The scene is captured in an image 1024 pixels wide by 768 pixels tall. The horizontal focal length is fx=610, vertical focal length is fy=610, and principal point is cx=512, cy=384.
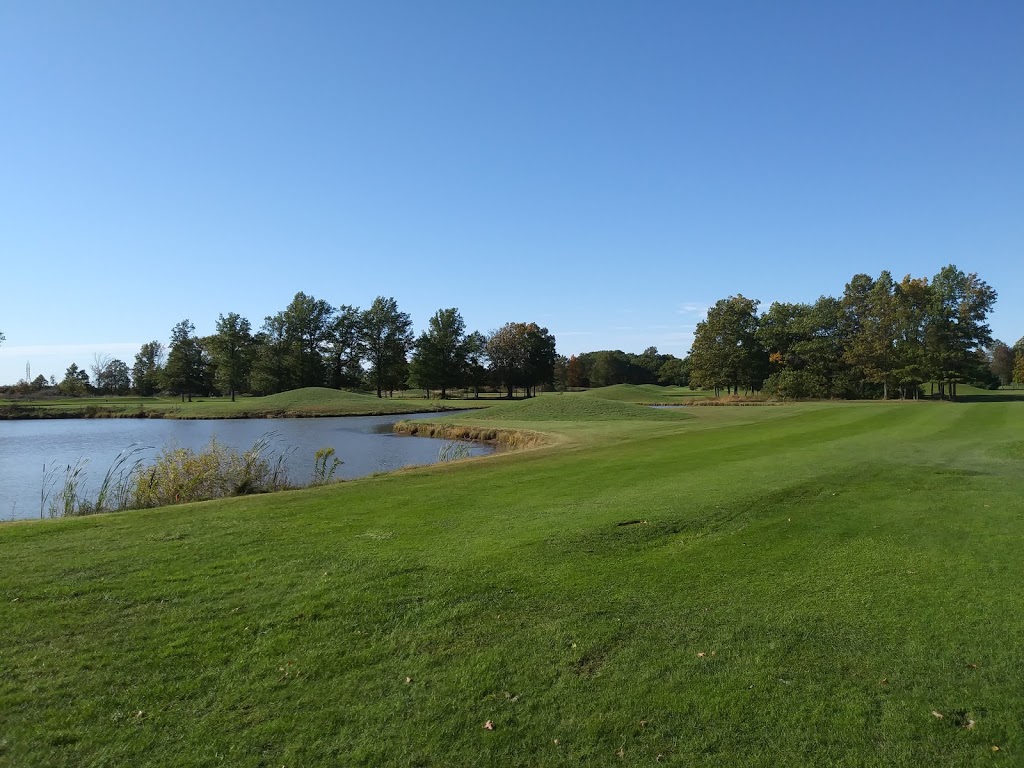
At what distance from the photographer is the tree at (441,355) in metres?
83.2

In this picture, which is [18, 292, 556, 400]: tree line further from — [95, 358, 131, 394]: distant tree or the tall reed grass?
the tall reed grass

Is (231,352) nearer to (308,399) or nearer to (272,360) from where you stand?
(272,360)

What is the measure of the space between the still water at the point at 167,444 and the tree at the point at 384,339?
132 ft

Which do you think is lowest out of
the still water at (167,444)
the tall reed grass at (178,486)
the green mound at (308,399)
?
the still water at (167,444)

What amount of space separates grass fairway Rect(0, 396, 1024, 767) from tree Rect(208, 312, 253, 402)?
84125 millimetres

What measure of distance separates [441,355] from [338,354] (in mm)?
20166

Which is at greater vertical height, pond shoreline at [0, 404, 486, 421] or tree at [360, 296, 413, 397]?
tree at [360, 296, 413, 397]

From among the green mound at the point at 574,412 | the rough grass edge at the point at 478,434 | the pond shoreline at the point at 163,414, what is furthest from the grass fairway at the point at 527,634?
the pond shoreline at the point at 163,414

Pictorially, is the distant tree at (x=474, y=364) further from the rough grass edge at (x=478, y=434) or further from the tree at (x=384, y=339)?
the rough grass edge at (x=478, y=434)

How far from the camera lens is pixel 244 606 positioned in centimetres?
600

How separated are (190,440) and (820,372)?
62.7 meters

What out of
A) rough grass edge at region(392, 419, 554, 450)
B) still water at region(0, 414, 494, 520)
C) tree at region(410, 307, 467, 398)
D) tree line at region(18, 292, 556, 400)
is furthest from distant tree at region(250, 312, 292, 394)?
rough grass edge at region(392, 419, 554, 450)

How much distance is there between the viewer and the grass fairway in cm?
391

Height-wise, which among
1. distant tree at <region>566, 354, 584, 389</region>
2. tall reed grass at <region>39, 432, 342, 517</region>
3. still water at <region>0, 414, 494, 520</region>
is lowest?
still water at <region>0, 414, 494, 520</region>
